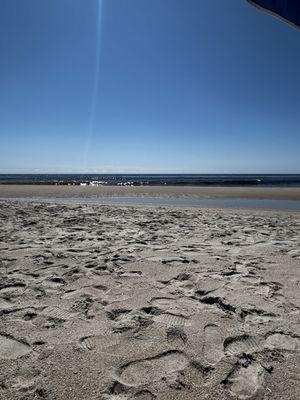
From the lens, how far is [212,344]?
2725 mm

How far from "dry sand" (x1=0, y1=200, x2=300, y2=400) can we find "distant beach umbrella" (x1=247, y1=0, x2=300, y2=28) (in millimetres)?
2621

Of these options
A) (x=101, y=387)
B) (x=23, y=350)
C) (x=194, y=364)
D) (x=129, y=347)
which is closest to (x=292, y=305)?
(x=194, y=364)

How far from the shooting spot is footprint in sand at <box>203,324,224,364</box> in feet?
8.32

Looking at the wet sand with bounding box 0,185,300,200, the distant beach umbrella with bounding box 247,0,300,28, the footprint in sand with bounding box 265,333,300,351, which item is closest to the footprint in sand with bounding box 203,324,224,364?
the footprint in sand with bounding box 265,333,300,351

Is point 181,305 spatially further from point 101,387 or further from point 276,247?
point 276,247

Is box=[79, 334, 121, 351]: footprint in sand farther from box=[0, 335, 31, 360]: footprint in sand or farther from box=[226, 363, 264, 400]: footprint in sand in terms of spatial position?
box=[226, 363, 264, 400]: footprint in sand

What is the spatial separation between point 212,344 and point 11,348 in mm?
1702

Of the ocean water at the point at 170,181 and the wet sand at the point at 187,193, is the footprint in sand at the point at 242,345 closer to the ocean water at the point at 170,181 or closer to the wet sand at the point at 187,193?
the wet sand at the point at 187,193

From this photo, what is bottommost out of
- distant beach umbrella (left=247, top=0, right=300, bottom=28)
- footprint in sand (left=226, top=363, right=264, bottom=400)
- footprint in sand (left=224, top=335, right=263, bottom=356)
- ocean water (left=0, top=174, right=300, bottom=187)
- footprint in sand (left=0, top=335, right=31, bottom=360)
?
footprint in sand (left=226, top=363, right=264, bottom=400)

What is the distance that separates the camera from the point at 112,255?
5.46m

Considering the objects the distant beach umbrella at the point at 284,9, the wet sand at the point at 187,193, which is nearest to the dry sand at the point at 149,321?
the distant beach umbrella at the point at 284,9

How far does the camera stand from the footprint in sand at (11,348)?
252 centimetres

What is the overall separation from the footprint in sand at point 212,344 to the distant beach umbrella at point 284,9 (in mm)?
2632

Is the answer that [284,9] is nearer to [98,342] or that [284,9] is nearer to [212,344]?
[212,344]
